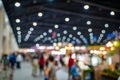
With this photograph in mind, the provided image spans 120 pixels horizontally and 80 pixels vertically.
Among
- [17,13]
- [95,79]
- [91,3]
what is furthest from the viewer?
[17,13]

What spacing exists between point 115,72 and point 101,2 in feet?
38.0

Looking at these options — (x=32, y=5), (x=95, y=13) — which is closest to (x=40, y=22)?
(x=95, y=13)

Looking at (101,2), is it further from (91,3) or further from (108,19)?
(108,19)

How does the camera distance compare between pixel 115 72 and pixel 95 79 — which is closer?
pixel 115 72

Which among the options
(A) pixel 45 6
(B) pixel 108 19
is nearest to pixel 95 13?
(B) pixel 108 19

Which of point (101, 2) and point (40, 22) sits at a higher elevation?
point (40, 22)

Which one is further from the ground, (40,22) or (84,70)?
(40,22)

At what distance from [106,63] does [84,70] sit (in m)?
1.27

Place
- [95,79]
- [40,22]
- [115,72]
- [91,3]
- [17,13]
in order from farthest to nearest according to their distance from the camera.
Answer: [40,22], [17,13], [91,3], [95,79], [115,72]

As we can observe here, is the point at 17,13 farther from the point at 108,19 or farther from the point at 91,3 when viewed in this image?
the point at 108,19

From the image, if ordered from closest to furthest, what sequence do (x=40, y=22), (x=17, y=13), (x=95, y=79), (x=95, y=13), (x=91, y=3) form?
(x=95, y=79)
(x=91, y=3)
(x=17, y=13)
(x=95, y=13)
(x=40, y=22)

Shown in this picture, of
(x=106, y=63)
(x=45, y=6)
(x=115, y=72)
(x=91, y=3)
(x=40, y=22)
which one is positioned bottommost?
(x=115, y=72)

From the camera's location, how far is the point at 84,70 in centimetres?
1458

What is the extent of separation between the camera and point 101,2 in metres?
23.7
